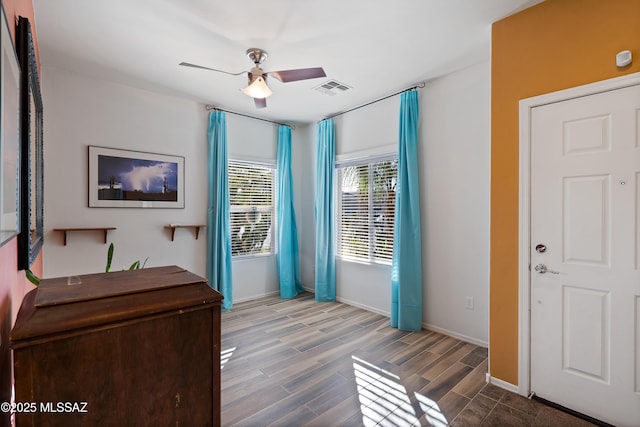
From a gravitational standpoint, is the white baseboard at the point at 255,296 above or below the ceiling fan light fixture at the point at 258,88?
below

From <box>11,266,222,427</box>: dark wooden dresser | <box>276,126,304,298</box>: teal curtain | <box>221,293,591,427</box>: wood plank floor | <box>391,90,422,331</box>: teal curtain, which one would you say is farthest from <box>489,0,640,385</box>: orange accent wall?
<box>276,126,304,298</box>: teal curtain

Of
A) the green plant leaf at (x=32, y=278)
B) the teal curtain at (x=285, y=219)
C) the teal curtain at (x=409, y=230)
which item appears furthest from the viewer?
the teal curtain at (x=285, y=219)

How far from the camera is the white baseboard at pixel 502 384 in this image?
231 cm

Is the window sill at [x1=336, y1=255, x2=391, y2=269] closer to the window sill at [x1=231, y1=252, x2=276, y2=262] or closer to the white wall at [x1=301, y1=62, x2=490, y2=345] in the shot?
the white wall at [x1=301, y1=62, x2=490, y2=345]

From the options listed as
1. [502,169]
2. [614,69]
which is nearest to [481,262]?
[502,169]

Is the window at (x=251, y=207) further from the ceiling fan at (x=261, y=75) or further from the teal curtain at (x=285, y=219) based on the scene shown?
the ceiling fan at (x=261, y=75)

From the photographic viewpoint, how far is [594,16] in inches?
78.4

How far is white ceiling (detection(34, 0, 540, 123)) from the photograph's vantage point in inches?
88.8

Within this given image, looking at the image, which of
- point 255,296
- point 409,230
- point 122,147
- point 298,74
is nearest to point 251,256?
point 255,296

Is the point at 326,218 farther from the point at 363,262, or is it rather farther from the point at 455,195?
the point at 455,195

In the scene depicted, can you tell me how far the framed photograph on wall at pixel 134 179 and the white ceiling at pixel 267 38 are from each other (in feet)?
2.73

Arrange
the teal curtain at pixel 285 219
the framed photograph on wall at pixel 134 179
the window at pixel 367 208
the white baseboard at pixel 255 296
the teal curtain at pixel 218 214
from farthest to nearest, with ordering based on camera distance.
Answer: the teal curtain at pixel 285 219 → the white baseboard at pixel 255 296 → the teal curtain at pixel 218 214 → the window at pixel 367 208 → the framed photograph on wall at pixel 134 179

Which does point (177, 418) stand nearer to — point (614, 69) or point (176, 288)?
point (176, 288)

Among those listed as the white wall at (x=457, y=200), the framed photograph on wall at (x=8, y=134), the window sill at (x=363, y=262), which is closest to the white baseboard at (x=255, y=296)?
the window sill at (x=363, y=262)
